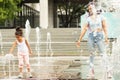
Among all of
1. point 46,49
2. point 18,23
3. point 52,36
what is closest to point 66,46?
point 46,49

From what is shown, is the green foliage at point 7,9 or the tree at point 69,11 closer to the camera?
the green foliage at point 7,9

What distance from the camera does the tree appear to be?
5899 cm

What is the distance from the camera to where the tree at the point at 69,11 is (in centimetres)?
5899

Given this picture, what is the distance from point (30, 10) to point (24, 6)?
1.82 meters

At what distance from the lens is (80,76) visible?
1121 cm

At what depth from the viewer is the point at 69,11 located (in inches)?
2431

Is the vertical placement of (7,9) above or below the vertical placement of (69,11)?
above

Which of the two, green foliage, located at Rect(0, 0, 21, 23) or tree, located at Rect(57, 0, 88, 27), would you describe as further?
tree, located at Rect(57, 0, 88, 27)

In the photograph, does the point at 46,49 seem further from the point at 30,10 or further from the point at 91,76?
the point at 30,10

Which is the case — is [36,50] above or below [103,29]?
below

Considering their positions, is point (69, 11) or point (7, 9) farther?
point (69, 11)

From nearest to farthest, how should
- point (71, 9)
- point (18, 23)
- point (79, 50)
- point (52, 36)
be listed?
point (79, 50) → point (52, 36) → point (18, 23) → point (71, 9)

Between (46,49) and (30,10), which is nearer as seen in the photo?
(46,49)

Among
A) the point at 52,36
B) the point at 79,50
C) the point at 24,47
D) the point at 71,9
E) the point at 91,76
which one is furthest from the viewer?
the point at 71,9
